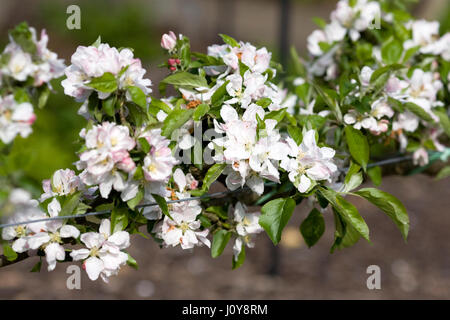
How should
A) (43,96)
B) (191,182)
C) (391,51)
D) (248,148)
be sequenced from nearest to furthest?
1. (248,148)
2. (191,182)
3. (43,96)
4. (391,51)

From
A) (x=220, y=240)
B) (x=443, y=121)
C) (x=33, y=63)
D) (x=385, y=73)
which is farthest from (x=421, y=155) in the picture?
(x=33, y=63)

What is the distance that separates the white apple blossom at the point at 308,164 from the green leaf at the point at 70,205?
0.35 metres

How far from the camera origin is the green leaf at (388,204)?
1.06 metres

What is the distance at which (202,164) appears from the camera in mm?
1052

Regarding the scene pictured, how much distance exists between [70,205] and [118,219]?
3.3 inches

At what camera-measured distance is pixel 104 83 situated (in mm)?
884

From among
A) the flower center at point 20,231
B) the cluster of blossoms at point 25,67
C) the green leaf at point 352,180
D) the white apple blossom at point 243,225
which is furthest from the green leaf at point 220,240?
the cluster of blossoms at point 25,67

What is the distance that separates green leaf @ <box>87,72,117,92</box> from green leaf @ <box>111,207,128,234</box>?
202mm

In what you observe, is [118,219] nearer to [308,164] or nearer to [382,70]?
[308,164]

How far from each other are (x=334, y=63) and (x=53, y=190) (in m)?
0.82

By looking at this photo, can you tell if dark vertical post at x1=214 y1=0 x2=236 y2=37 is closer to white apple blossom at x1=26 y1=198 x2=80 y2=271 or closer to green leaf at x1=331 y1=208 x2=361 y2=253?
green leaf at x1=331 y1=208 x2=361 y2=253

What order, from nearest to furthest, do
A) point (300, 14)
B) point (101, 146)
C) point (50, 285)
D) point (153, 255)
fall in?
point (101, 146)
point (50, 285)
point (153, 255)
point (300, 14)

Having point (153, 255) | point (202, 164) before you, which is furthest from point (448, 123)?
point (153, 255)

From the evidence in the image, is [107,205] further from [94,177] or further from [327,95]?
[327,95]
